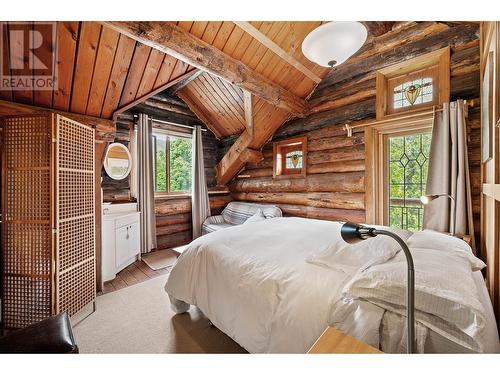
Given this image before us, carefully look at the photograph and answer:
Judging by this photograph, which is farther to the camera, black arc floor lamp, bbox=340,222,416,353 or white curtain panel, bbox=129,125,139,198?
white curtain panel, bbox=129,125,139,198

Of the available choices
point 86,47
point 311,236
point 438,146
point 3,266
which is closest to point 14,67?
point 86,47

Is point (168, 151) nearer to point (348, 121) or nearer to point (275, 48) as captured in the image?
point (275, 48)

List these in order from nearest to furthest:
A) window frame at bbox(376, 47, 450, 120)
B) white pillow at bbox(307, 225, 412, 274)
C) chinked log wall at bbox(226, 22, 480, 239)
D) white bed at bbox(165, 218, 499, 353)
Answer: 1. white bed at bbox(165, 218, 499, 353)
2. white pillow at bbox(307, 225, 412, 274)
3. chinked log wall at bbox(226, 22, 480, 239)
4. window frame at bbox(376, 47, 450, 120)

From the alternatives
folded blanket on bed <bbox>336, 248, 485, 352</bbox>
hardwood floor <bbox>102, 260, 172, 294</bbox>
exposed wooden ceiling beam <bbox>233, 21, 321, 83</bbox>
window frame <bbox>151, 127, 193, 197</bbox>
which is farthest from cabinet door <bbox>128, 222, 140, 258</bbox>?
folded blanket on bed <bbox>336, 248, 485, 352</bbox>

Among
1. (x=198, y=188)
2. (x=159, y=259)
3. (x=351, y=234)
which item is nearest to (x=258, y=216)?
(x=198, y=188)

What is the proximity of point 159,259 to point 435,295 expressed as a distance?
12.6ft

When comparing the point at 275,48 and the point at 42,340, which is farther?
the point at 275,48

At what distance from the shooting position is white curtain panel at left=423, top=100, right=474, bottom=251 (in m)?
2.32

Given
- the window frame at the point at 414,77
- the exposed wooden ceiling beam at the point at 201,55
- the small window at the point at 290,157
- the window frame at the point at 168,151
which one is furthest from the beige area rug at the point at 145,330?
the window frame at the point at 414,77

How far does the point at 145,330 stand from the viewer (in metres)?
1.99

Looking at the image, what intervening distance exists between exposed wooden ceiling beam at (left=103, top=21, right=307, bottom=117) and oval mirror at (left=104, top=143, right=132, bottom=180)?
2.28 m

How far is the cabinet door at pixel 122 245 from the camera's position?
3.12m

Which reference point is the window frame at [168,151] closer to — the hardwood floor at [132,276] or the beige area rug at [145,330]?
the hardwood floor at [132,276]

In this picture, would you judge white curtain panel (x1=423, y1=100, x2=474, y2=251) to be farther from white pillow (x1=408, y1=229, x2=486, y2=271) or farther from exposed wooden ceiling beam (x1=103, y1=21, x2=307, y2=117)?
exposed wooden ceiling beam (x1=103, y1=21, x2=307, y2=117)
